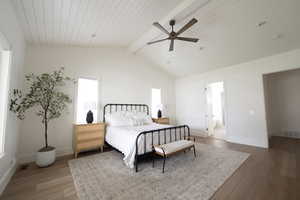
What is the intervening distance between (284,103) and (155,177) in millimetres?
6811

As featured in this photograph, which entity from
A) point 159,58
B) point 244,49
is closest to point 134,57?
point 159,58

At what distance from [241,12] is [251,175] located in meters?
3.57

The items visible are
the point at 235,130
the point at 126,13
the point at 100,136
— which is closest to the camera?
the point at 126,13

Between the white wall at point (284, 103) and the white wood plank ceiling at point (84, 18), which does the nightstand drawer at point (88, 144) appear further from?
the white wall at point (284, 103)

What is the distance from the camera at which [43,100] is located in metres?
3.06

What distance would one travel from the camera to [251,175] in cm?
238

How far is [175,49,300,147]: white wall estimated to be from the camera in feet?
13.0

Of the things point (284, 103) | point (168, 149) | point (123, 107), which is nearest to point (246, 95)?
point (284, 103)

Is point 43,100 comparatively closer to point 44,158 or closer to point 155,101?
point 44,158

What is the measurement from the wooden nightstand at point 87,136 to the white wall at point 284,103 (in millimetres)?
6505

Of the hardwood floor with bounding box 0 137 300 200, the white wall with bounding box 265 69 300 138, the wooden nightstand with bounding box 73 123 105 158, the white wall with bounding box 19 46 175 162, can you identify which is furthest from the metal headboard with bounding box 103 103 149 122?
the white wall with bounding box 265 69 300 138

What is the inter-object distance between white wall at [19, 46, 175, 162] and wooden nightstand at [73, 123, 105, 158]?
575mm

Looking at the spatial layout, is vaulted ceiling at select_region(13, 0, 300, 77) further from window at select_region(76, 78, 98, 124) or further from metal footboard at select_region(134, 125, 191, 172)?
metal footboard at select_region(134, 125, 191, 172)

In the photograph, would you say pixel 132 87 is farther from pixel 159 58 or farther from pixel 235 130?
pixel 235 130
